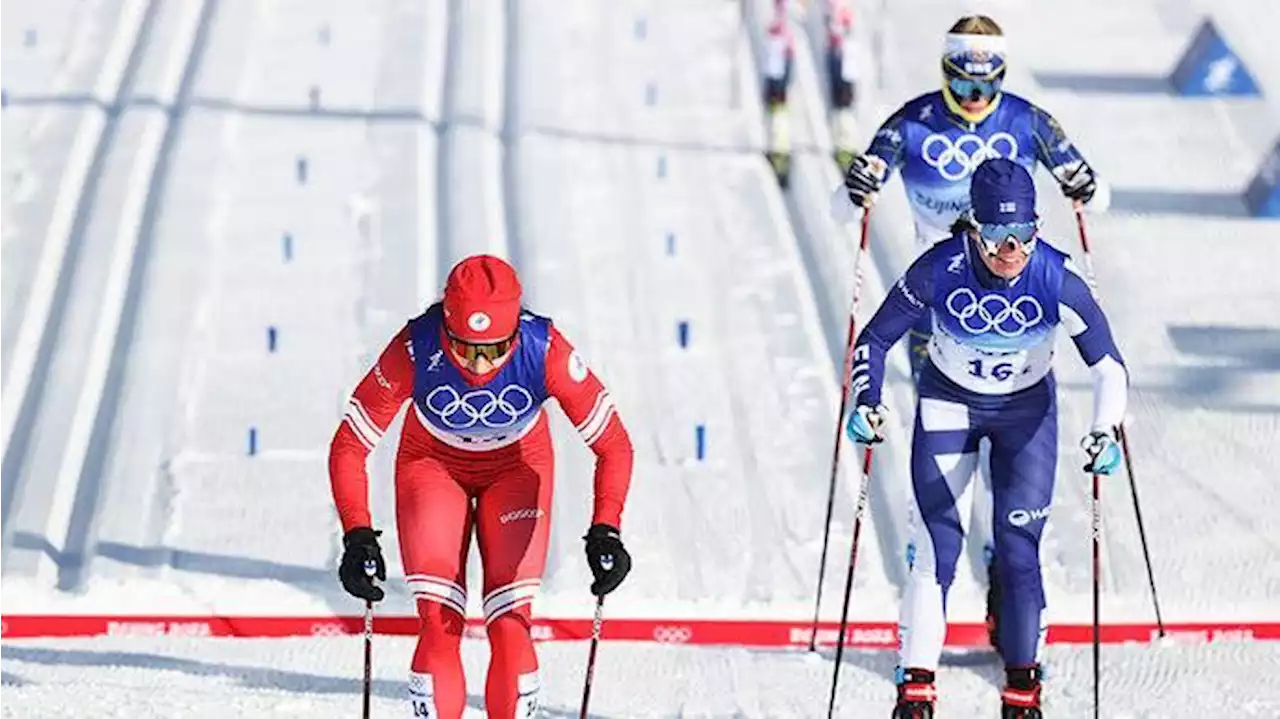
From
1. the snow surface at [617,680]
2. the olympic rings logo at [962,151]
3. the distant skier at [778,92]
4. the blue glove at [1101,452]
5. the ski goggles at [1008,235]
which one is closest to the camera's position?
the ski goggles at [1008,235]

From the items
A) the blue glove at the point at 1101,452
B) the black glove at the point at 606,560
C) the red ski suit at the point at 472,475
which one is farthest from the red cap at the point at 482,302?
the blue glove at the point at 1101,452

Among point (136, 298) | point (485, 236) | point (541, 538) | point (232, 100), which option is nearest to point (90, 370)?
point (136, 298)

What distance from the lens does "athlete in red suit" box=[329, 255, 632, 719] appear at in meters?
7.46

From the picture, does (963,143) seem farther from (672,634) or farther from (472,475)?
(472,475)

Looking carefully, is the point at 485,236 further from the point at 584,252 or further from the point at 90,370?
the point at 90,370

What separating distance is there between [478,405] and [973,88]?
2661 mm

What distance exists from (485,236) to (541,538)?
5.74 m

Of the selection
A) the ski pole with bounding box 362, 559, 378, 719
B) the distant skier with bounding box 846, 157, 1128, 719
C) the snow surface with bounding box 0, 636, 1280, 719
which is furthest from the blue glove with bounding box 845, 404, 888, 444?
the ski pole with bounding box 362, 559, 378, 719

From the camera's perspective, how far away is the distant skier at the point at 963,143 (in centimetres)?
929

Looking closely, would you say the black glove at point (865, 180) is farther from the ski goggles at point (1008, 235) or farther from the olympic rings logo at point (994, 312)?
the ski goggles at point (1008, 235)

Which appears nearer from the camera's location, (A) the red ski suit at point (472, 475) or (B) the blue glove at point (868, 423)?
(A) the red ski suit at point (472, 475)

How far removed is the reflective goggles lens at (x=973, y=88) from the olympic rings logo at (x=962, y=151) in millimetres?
171

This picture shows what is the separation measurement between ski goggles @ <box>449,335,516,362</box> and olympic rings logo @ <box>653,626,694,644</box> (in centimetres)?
243

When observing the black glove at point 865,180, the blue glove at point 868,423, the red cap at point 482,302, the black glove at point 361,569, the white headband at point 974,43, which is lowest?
the black glove at point 361,569
